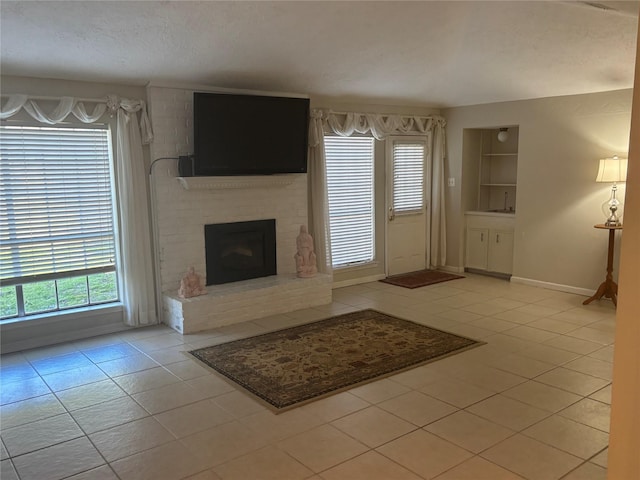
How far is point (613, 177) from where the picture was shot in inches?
217

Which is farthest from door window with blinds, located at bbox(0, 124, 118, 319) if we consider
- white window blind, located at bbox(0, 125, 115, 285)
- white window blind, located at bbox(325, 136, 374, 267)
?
white window blind, located at bbox(325, 136, 374, 267)

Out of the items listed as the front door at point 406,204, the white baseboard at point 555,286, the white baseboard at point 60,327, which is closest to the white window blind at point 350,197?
the front door at point 406,204

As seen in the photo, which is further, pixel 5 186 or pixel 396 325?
pixel 396 325

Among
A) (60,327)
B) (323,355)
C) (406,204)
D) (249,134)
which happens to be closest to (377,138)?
(406,204)

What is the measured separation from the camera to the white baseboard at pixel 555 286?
6.21 metres

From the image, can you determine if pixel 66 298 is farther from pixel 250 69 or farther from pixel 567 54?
pixel 567 54

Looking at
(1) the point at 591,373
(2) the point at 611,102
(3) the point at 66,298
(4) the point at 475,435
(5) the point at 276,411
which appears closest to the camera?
(4) the point at 475,435

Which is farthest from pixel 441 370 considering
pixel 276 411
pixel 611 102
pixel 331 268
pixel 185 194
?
pixel 611 102

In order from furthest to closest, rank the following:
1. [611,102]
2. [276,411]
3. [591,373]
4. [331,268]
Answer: [331,268] → [611,102] → [591,373] → [276,411]

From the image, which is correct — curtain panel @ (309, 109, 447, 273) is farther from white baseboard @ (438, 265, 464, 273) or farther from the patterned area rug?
the patterned area rug

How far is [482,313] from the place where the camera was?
218 inches

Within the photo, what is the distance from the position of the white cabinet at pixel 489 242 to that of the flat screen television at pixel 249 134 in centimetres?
301

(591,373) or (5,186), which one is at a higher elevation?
(5,186)

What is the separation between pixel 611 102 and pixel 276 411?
5122mm
